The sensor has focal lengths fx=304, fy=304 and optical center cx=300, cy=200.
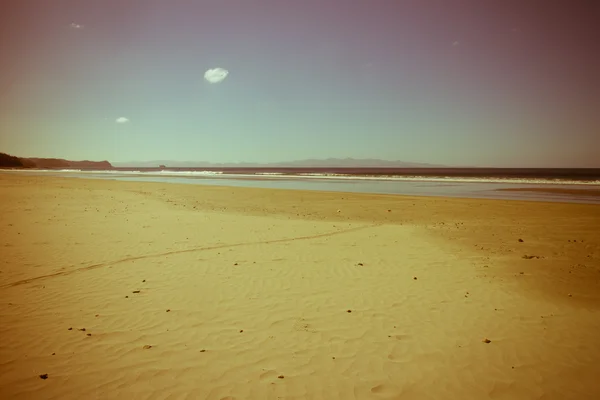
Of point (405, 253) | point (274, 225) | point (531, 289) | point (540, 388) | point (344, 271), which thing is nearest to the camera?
point (540, 388)

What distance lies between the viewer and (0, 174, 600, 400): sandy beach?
3.92 m

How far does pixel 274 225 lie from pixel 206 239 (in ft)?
12.2

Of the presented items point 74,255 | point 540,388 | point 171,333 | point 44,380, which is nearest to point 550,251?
point 540,388

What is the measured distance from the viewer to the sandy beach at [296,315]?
3924mm

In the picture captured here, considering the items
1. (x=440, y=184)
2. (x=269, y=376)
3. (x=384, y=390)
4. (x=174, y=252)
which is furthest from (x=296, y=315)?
(x=440, y=184)

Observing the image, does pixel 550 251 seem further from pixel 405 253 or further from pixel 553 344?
pixel 553 344

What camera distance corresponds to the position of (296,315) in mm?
5656

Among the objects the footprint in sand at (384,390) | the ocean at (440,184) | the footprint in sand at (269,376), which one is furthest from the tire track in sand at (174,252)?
the ocean at (440,184)

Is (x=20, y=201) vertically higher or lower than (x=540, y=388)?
higher

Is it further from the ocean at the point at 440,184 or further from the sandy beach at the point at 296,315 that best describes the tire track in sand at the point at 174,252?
the ocean at the point at 440,184

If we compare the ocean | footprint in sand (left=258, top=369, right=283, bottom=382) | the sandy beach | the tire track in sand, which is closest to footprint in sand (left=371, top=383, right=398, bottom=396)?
the sandy beach

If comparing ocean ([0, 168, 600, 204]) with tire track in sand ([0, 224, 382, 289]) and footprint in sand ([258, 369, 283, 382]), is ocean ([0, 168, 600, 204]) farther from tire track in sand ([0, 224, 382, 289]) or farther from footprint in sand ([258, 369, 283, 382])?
footprint in sand ([258, 369, 283, 382])

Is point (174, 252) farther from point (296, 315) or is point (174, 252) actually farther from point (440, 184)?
point (440, 184)

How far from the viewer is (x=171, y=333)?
5.01 metres
